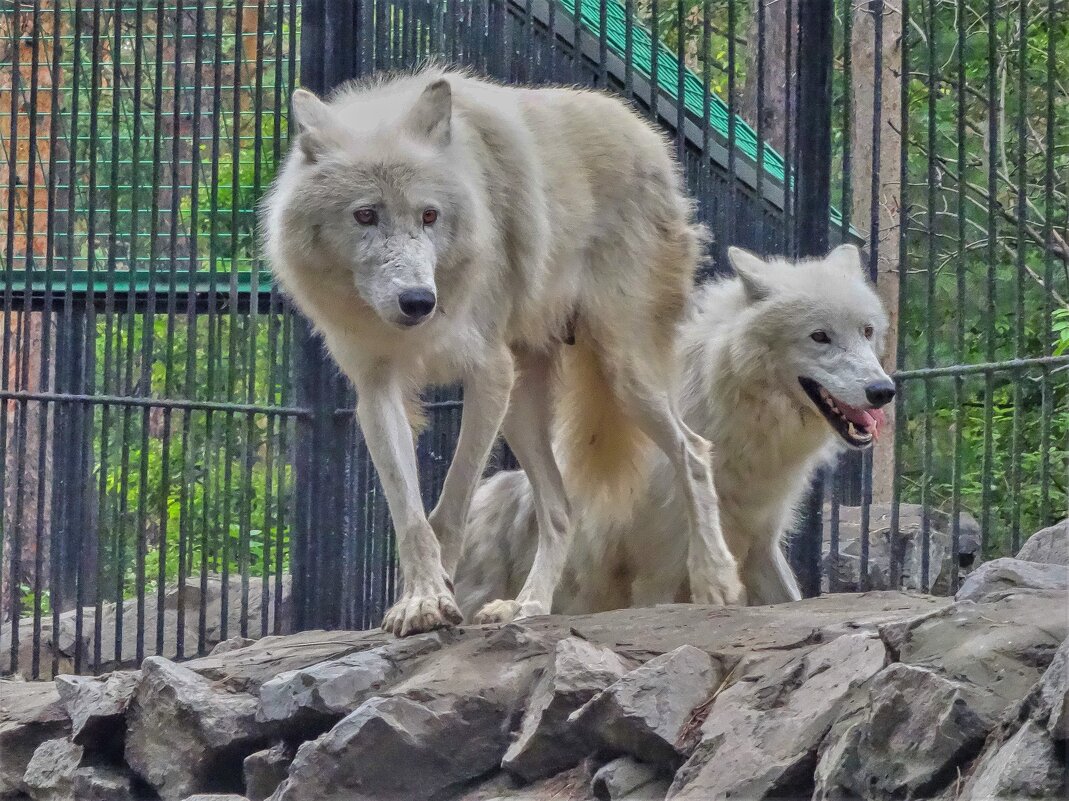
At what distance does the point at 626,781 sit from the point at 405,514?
4.16ft

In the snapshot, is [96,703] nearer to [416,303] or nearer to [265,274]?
[416,303]

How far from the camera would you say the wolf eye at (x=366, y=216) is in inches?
164

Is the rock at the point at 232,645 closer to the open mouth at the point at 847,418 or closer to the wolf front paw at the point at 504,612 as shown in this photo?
the wolf front paw at the point at 504,612

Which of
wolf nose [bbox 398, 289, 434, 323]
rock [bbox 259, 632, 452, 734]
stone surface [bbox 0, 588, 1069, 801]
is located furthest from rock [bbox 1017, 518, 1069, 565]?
wolf nose [bbox 398, 289, 434, 323]

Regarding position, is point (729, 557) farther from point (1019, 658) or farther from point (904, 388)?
point (1019, 658)

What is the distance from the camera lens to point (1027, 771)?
2.39 meters

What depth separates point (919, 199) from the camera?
12.3 meters

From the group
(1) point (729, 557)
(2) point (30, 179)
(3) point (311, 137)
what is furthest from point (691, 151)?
→ (2) point (30, 179)

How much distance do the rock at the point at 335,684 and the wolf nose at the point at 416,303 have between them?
1.05 meters

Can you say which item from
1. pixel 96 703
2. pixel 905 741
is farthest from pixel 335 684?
pixel 905 741

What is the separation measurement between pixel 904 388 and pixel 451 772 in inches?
131

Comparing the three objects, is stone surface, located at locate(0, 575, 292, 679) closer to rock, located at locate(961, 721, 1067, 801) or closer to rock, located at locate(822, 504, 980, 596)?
rock, located at locate(822, 504, 980, 596)

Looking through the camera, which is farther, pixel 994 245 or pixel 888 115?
pixel 888 115

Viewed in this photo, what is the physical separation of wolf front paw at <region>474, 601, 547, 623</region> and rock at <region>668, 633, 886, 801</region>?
116cm
